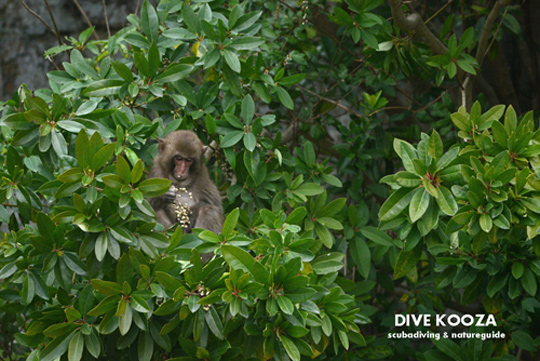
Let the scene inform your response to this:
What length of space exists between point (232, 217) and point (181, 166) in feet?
4.18

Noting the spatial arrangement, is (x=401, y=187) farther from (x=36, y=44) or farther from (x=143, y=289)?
(x=36, y=44)

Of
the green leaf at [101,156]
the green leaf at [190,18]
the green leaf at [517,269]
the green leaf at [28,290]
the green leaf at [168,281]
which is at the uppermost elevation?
the green leaf at [190,18]

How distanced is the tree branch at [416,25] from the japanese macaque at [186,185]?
4.83 ft

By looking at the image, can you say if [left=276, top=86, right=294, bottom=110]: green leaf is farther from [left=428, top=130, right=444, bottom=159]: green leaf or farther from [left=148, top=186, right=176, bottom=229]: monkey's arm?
[left=428, top=130, right=444, bottom=159]: green leaf

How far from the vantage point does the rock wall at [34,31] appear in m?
7.53

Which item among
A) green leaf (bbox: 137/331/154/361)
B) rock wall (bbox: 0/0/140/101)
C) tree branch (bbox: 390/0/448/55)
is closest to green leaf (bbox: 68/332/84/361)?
green leaf (bbox: 137/331/154/361)

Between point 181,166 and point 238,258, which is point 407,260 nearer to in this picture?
point 238,258

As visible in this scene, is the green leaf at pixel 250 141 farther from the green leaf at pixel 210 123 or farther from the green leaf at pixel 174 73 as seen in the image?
the green leaf at pixel 174 73

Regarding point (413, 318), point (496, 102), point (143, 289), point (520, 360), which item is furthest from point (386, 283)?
point (143, 289)

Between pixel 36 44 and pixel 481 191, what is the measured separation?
6.10 meters

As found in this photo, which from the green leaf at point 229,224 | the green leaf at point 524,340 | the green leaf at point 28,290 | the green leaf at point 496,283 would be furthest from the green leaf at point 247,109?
the green leaf at point 524,340

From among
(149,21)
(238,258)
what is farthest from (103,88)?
(238,258)

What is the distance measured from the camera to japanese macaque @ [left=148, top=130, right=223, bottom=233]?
14.0 feet

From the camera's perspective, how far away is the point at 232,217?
3.13 metres
